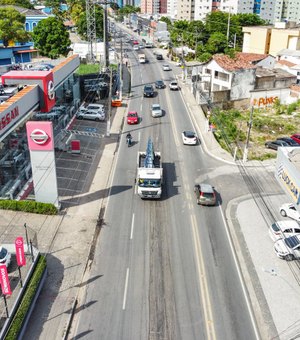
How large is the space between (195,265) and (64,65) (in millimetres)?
32953

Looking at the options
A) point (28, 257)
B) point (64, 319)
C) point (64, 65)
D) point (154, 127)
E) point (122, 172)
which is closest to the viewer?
point (64, 319)

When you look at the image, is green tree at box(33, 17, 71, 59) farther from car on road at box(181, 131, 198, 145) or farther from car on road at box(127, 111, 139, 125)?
car on road at box(181, 131, 198, 145)

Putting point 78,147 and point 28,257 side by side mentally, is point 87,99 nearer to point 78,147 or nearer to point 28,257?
point 78,147

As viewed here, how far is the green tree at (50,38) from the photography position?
3706 inches

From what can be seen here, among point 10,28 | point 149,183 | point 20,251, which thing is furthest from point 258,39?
point 20,251

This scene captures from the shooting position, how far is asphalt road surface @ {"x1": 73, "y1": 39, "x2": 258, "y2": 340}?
22.8 m

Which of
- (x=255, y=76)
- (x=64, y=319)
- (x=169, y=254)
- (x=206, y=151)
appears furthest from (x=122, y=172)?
(x=255, y=76)

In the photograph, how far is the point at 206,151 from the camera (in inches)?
1922

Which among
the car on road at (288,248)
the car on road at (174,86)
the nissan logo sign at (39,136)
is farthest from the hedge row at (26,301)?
the car on road at (174,86)

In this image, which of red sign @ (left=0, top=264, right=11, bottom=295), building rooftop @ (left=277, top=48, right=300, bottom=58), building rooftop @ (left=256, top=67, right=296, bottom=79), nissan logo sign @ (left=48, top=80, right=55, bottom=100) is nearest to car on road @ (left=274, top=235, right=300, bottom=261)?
red sign @ (left=0, top=264, right=11, bottom=295)

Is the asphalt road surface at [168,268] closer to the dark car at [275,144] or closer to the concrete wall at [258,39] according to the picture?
the dark car at [275,144]

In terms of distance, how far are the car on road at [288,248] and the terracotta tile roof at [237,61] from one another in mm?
47202

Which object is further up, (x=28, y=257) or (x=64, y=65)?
(x=64, y=65)

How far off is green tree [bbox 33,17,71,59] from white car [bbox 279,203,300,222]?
75461 millimetres
